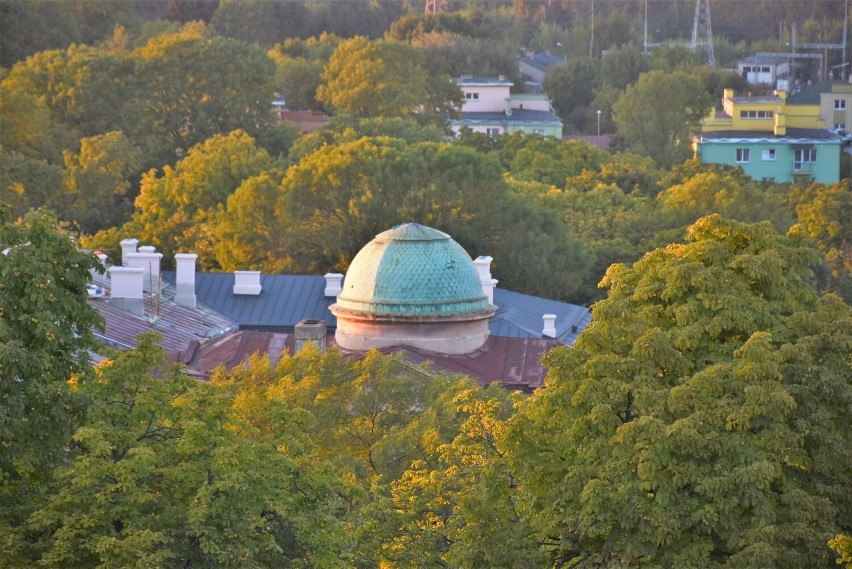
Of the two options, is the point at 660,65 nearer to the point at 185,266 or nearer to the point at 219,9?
the point at 219,9

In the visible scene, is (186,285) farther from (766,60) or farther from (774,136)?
(766,60)

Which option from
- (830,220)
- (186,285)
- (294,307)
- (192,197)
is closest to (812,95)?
(830,220)

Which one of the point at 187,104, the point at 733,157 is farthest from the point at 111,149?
the point at 733,157

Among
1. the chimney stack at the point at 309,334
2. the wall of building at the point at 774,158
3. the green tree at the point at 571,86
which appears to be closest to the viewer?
the chimney stack at the point at 309,334

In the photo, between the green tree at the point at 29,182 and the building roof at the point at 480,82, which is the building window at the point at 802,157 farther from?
the green tree at the point at 29,182

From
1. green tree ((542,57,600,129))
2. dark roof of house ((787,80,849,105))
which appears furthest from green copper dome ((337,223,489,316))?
green tree ((542,57,600,129))

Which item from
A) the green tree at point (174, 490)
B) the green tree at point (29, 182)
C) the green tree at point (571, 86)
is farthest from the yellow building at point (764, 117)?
the green tree at point (174, 490)

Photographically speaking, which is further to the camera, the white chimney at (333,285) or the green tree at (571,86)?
the green tree at (571,86)
